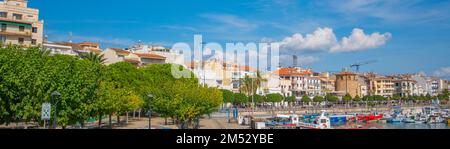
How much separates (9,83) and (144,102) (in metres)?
23.7

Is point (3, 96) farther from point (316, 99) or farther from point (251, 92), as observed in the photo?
point (316, 99)

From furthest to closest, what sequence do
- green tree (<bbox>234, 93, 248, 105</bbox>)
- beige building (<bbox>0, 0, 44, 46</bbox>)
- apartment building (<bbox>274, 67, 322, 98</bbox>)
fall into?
1. apartment building (<bbox>274, 67, 322, 98</bbox>)
2. green tree (<bbox>234, 93, 248, 105</bbox>)
3. beige building (<bbox>0, 0, 44, 46</bbox>)

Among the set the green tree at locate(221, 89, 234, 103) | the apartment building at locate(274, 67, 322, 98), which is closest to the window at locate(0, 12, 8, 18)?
the green tree at locate(221, 89, 234, 103)

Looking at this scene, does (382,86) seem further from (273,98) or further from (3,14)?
(3,14)

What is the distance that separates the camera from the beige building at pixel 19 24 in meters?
56.8

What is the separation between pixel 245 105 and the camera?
3568 inches

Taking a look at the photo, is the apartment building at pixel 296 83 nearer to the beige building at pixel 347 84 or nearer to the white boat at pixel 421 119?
the beige building at pixel 347 84

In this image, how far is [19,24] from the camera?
57.9m

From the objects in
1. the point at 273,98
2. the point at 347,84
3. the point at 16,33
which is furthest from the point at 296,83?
the point at 16,33

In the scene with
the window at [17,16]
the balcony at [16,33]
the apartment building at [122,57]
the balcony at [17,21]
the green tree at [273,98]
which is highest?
the window at [17,16]

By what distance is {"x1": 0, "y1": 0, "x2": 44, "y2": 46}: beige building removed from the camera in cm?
5684

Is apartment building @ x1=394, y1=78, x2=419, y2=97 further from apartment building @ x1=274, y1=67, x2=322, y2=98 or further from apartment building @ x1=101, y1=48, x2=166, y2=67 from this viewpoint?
apartment building @ x1=101, y1=48, x2=166, y2=67

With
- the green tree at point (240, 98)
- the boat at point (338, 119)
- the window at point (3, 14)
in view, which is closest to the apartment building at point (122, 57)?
the green tree at point (240, 98)

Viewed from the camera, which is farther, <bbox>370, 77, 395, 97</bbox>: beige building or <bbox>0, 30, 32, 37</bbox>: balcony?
<bbox>370, 77, 395, 97</bbox>: beige building
